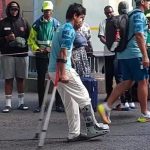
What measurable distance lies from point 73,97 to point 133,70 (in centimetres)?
160

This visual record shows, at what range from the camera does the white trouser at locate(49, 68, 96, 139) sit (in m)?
7.38

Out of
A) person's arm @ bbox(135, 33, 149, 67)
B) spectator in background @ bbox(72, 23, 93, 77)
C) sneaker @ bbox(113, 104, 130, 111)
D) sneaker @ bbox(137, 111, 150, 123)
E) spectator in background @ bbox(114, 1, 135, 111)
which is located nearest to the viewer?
person's arm @ bbox(135, 33, 149, 67)

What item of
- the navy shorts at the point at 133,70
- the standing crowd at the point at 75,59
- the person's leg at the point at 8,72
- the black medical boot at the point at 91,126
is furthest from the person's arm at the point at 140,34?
the person's leg at the point at 8,72

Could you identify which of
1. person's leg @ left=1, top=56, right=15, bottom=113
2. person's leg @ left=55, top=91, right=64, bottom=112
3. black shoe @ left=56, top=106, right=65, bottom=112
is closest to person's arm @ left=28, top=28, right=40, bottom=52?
person's leg @ left=1, top=56, right=15, bottom=113

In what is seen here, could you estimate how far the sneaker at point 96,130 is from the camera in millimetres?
7492

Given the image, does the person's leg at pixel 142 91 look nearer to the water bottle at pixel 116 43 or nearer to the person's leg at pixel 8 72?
the water bottle at pixel 116 43

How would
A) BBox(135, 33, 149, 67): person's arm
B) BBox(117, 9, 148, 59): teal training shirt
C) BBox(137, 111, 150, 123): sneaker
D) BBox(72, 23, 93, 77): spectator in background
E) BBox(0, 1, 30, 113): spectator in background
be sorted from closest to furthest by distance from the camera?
1. BBox(135, 33, 149, 67): person's arm
2. BBox(117, 9, 148, 59): teal training shirt
3. BBox(137, 111, 150, 123): sneaker
4. BBox(72, 23, 93, 77): spectator in background
5. BBox(0, 1, 30, 113): spectator in background

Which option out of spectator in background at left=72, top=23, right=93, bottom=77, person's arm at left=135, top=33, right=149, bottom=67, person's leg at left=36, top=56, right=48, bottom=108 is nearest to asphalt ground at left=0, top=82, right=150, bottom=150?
person's leg at left=36, top=56, right=48, bottom=108

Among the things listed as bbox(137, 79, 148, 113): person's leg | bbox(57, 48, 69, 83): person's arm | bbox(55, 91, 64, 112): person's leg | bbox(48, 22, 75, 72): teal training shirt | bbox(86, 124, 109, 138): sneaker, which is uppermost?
bbox(48, 22, 75, 72): teal training shirt

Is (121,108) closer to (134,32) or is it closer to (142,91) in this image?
(142,91)

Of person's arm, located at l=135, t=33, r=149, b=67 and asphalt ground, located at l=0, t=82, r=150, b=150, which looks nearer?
asphalt ground, located at l=0, t=82, r=150, b=150

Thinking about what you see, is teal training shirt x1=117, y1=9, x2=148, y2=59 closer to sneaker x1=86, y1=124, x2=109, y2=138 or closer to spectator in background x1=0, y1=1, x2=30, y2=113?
sneaker x1=86, y1=124, x2=109, y2=138

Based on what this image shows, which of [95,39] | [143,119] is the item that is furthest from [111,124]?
[95,39]

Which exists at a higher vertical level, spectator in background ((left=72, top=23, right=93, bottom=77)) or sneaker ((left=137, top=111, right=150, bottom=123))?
spectator in background ((left=72, top=23, right=93, bottom=77))
